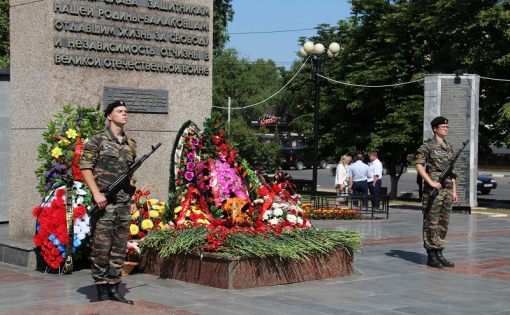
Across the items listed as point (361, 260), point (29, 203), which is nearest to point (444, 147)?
point (361, 260)

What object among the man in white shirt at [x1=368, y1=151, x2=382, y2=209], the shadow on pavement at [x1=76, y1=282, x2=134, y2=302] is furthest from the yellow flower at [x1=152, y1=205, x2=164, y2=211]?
the man in white shirt at [x1=368, y1=151, x2=382, y2=209]

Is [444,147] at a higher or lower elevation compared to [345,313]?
higher

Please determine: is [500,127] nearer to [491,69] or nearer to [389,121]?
[491,69]

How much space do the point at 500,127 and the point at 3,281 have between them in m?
20.8

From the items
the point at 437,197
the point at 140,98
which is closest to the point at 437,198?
the point at 437,197

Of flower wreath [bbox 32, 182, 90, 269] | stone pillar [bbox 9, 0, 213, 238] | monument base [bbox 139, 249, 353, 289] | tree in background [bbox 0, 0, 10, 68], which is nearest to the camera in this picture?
monument base [bbox 139, 249, 353, 289]

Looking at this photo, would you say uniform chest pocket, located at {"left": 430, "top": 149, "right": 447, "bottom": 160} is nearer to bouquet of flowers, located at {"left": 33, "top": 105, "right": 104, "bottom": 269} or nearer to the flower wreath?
bouquet of flowers, located at {"left": 33, "top": 105, "right": 104, "bottom": 269}

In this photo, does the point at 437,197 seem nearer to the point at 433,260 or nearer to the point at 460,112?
the point at 433,260

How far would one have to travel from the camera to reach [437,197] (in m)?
11.0

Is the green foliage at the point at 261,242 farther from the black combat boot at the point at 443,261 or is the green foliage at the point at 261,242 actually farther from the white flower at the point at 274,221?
the black combat boot at the point at 443,261

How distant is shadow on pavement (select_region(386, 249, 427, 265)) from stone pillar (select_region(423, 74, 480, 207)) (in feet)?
31.1

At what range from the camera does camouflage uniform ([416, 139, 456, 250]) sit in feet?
36.2

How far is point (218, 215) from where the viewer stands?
1027cm

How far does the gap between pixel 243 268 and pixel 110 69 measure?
3995mm
